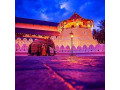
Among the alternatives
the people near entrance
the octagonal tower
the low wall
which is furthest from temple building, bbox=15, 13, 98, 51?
the people near entrance

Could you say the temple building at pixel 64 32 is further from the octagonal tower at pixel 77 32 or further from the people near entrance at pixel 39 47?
Result: the people near entrance at pixel 39 47

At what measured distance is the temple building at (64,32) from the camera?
1603cm

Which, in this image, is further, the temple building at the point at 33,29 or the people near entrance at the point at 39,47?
the temple building at the point at 33,29

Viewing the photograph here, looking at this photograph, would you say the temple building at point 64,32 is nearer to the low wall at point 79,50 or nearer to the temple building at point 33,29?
the temple building at point 33,29

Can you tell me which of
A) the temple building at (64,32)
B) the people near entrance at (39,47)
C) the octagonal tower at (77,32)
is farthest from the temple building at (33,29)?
the people near entrance at (39,47)

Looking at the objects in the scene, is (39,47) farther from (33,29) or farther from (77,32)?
(33,29)

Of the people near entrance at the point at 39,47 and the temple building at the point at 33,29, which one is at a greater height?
the temple building at the point at 33,29

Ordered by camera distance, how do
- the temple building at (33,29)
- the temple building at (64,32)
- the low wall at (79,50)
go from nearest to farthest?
the low wall at (79,50)
the temple building at (64,32)
the temple building at (33,29)

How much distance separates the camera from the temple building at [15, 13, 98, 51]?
52.6 ft

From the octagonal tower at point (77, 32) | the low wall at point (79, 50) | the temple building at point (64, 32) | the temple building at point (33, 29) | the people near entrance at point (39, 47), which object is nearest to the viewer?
the people near entrance at point (39, 47)

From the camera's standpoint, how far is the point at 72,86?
44.3 inches

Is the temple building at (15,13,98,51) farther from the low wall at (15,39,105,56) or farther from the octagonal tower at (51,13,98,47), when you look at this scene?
the low wall at (15,39,105,56)

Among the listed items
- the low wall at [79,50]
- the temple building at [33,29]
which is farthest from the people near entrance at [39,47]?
the temple building at [33,29]
